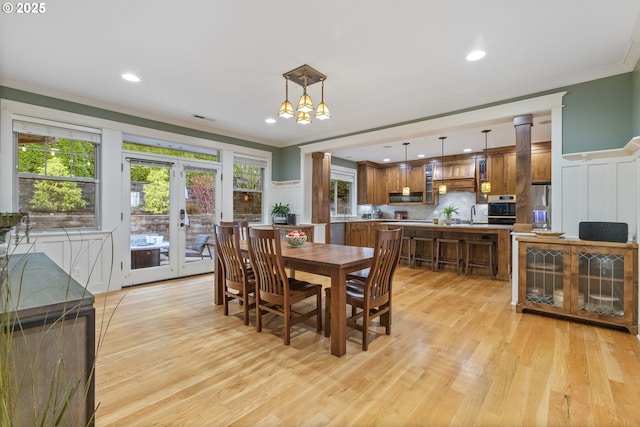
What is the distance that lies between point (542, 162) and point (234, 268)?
6.36 meters

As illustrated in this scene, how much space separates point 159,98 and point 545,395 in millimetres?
4758

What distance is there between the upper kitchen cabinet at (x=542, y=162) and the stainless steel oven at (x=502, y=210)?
0.61m

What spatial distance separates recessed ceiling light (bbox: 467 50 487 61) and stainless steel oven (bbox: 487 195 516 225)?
182 inches

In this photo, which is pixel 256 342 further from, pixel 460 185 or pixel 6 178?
pixel 460 185

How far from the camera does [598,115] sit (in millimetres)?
3055

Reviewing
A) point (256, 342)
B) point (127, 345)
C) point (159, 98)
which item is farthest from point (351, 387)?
point (159, 98)

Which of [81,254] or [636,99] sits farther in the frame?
[81,254]

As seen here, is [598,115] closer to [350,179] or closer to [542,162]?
[542,162]

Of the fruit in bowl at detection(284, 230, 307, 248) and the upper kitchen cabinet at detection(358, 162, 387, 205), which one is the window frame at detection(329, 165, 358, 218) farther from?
the fruit in bowl at detection(284, 230, 307, 248)

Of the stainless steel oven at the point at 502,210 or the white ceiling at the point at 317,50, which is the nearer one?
the white ceiling at the point at 317,50

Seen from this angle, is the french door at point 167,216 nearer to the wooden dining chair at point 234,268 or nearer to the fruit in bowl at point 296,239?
the wooden dining chair at point 234,268

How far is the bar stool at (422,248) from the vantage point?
552 cm

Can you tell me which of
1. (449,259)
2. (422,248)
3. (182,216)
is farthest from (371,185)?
(182,216)

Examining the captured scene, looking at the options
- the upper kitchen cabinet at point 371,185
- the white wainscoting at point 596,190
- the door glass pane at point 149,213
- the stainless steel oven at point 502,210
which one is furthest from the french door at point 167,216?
the stainless steel oven at point 502,210
